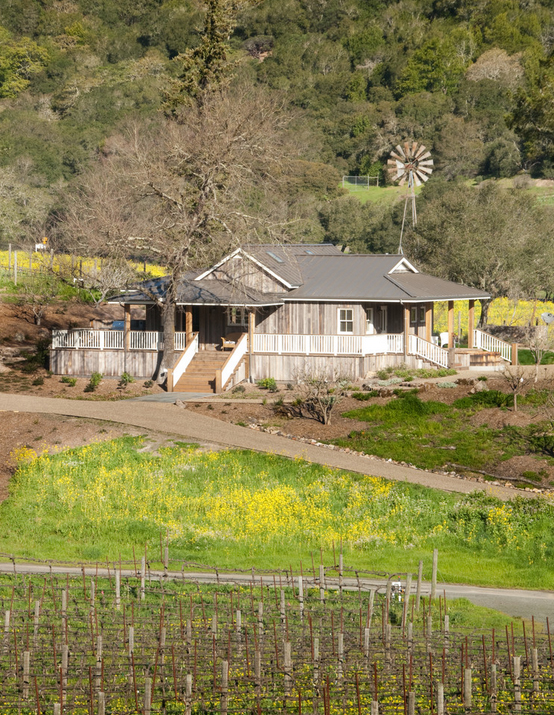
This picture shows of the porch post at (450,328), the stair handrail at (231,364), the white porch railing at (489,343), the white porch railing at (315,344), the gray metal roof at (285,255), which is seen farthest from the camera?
the white porch railing at (489,343)

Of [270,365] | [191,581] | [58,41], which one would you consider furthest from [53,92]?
[191,581]

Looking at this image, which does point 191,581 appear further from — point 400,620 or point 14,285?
point 14,285

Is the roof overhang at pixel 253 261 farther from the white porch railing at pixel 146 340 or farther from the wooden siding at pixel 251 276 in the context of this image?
the white porch railing at pixel 146 340

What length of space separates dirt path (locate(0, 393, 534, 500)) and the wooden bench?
6753mm

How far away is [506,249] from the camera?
55.7 metres

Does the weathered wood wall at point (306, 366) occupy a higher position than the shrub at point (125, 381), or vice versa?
the weathered wood wall at point (306, 366)

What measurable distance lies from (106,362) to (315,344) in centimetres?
865

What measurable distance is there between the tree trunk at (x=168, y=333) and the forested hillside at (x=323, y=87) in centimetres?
2117

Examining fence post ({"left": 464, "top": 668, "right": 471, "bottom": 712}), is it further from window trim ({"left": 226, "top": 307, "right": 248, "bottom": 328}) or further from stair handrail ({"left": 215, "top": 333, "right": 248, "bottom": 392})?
window trim ({"left": 226, "top": 307, "right": 248, "bottom": 328})

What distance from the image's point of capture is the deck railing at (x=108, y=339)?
42.2 meters

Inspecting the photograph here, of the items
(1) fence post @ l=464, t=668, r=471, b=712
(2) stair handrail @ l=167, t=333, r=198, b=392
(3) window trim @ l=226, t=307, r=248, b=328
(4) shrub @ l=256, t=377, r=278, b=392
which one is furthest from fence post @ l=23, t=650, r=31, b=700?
(3) window trim @ l=226, t=307, r=248, b=328

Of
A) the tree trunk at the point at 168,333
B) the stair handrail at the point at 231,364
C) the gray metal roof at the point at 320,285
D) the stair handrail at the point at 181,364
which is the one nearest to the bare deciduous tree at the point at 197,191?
the tree trunk at the point at 168,333

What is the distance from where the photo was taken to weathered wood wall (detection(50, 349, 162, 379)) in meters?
41.9

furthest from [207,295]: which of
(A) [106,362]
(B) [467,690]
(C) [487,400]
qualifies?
(B) [467,690]
